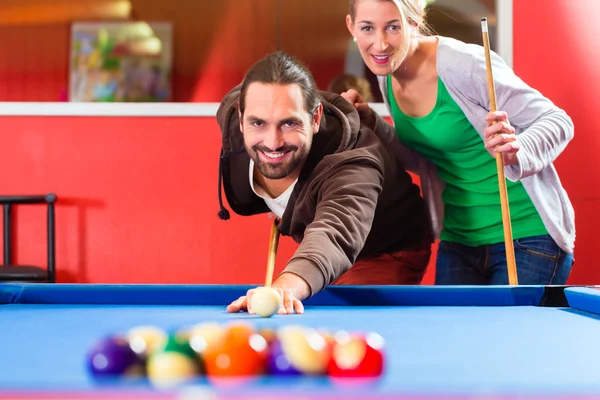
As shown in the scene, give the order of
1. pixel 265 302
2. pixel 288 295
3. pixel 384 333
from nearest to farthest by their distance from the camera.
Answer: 1. pixel 384 333
2. pixel 265 302
3. pixel 288 295

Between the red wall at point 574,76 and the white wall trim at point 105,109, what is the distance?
5.65 feet

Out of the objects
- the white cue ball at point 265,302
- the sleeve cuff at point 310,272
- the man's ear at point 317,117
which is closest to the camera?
the white cue ball at point 265,302

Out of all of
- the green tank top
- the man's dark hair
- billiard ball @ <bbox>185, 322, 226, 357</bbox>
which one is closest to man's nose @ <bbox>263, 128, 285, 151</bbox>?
the man's dark hair

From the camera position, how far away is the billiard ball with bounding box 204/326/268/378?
0.87m

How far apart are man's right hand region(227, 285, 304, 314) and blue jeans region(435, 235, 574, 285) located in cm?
101

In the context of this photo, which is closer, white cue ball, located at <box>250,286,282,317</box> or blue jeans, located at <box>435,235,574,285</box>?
white cue ball, located at <box>250,286,282,317</box>

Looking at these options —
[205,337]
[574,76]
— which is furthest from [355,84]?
[205,337]

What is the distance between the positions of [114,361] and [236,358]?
6.0 inches

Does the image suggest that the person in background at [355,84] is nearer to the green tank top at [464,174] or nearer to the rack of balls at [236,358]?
the green tank top at [464,174]

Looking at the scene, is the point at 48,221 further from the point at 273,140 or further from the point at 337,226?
the point at 337,226

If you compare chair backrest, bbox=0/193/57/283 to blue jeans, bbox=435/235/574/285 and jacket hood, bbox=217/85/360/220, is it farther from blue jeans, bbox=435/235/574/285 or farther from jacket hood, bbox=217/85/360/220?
blue jeans, bbox=435/235/574/285

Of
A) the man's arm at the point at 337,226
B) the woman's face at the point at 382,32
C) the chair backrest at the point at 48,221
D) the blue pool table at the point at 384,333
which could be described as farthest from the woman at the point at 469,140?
the chair backrest at the point at 48,221

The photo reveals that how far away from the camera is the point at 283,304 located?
1.57m

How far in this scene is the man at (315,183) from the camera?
1.78 m
